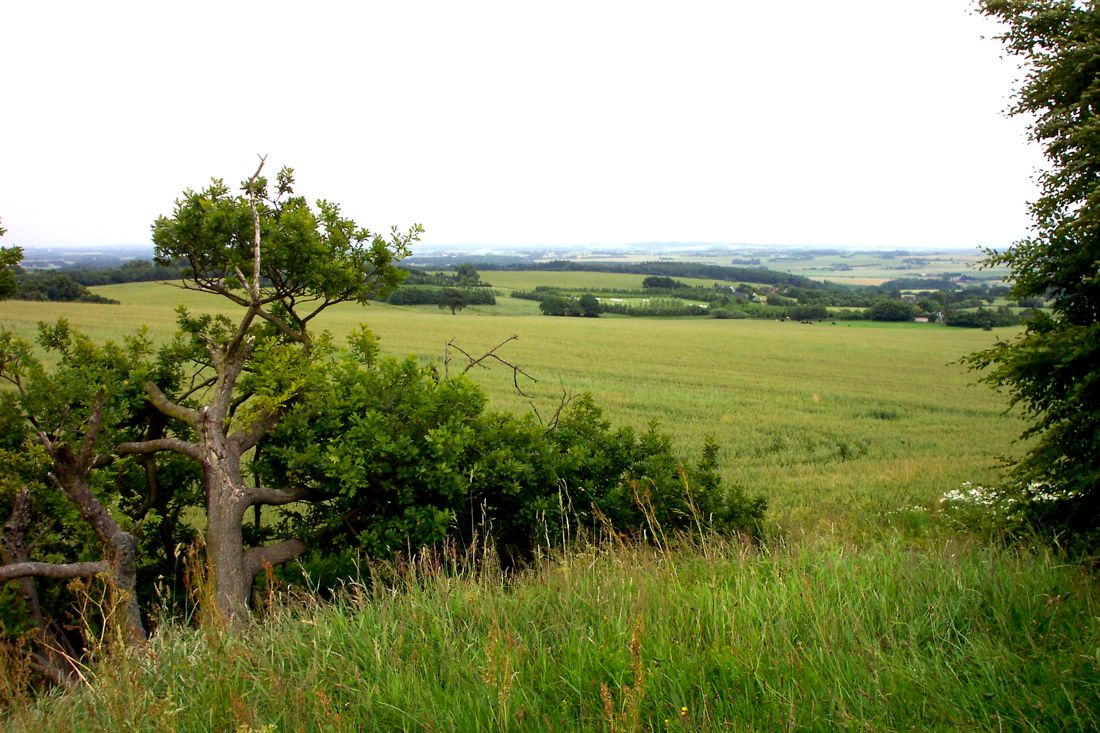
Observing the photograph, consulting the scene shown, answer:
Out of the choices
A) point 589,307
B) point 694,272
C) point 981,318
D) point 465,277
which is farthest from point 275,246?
point 694,272

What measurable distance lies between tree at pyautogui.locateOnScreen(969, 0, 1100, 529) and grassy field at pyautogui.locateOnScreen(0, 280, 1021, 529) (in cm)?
257

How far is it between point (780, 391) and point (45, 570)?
2887cm

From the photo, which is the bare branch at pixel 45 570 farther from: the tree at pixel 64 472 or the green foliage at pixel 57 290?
the green foliage at pixel 57 290

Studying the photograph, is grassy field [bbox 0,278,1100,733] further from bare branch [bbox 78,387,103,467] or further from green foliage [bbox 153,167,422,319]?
green foliage [bbox 153,167,422,319]

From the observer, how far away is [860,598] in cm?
347

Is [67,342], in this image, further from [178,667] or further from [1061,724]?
[1061,724]

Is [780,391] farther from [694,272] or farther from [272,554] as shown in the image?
[694,272]

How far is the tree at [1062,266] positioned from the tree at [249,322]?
24.0 feet

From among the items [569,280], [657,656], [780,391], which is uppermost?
[569,280]

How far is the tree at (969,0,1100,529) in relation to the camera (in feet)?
21.7

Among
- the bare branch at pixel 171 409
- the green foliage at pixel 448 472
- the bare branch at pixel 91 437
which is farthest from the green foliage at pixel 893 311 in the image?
the bare branch at pixel 91 437

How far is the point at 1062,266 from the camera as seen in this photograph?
7219 millimetres

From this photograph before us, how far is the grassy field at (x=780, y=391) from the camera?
14.5 meters

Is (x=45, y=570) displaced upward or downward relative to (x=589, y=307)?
upward
